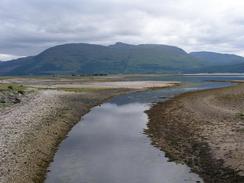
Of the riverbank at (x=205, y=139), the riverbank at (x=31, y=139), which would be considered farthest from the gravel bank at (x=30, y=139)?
the riverbank at (x=205, y=139)

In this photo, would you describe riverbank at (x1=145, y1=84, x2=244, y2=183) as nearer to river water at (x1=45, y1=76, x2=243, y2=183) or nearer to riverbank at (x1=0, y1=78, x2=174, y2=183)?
river water at (x1=45, y1=76, x2=243, y2=183)

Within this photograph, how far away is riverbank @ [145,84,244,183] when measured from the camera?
23.8m

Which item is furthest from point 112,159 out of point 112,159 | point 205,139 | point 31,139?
point 205,139

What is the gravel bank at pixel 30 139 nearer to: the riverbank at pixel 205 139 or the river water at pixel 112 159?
the river water at pixel 112 159

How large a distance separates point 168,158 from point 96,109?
34721mm

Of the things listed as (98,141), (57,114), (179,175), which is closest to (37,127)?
(98,141)

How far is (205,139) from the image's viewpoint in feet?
107

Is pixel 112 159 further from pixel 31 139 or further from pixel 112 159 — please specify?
pixel 31 139

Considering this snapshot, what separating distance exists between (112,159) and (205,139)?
996 cm

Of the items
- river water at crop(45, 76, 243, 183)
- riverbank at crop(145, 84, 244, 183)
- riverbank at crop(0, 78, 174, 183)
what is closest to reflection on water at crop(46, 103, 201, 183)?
river water at crop(45, 76, 243, 183)

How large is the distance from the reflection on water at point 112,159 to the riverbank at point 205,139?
4.21 ft

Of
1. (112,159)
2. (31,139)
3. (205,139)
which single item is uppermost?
(31,139)

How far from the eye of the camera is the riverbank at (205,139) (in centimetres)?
2383

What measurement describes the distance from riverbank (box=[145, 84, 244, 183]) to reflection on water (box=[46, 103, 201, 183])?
128 cm
